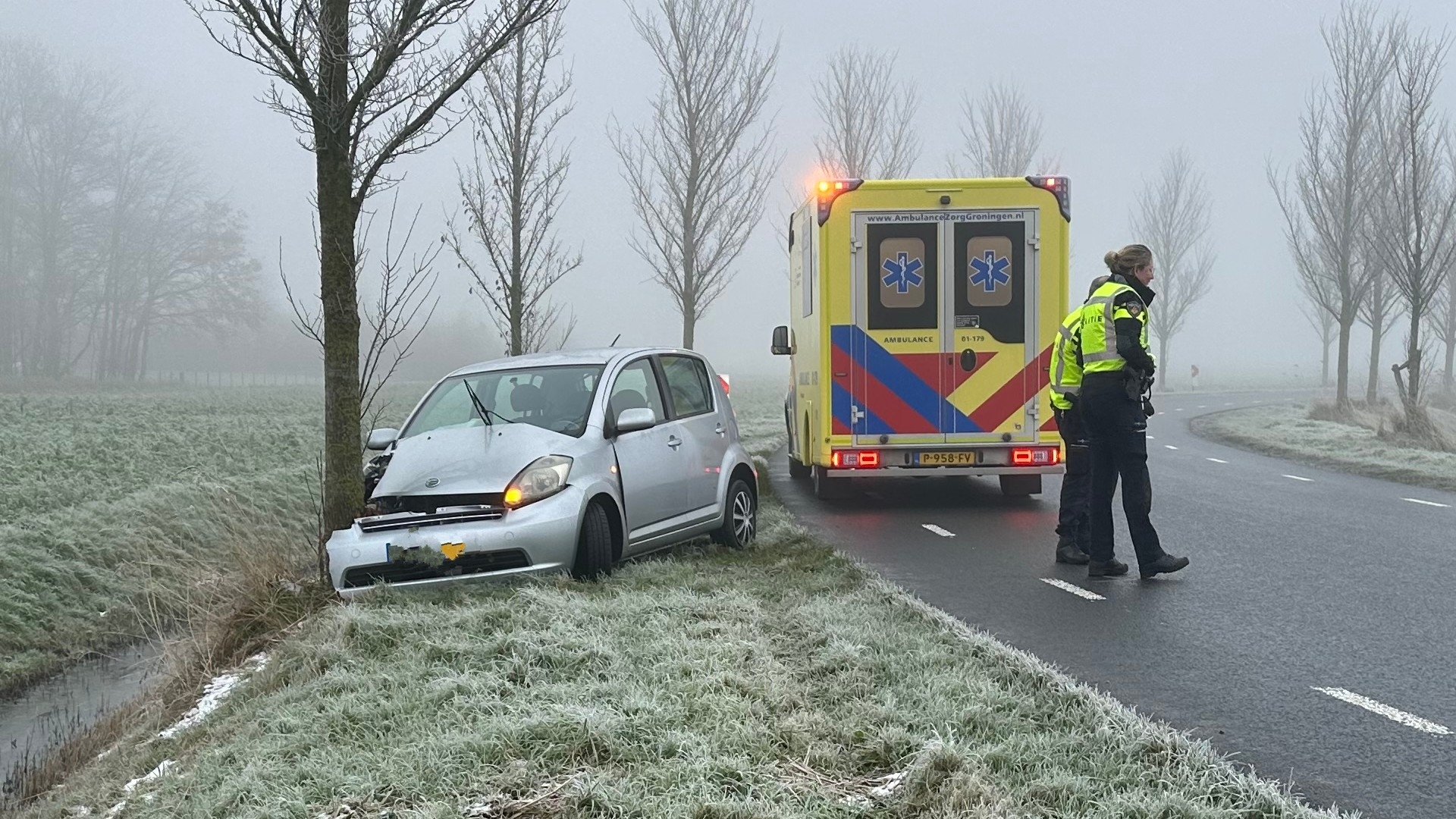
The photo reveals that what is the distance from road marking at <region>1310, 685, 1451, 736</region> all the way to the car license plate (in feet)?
19.6

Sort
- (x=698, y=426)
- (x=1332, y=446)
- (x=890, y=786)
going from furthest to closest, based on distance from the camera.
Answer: (x=1332, y=446) → (x=698, y=426) → (x=890, y=786)

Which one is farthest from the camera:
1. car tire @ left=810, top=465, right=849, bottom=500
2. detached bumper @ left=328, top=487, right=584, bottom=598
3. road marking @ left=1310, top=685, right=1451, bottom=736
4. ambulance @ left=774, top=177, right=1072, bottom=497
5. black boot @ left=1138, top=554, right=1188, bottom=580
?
car tire @ left=810, top=465, right=849, bottom=500

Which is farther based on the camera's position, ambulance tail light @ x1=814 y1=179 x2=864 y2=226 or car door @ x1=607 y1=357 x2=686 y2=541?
ambulance tail light @ x1=814 y1=179 x2=864 y2=226

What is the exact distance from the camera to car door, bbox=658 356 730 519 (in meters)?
8.07

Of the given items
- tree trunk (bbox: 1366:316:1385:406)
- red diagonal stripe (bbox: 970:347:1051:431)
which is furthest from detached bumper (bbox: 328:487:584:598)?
tree trunk (bbox: 1366:316:1385:406)

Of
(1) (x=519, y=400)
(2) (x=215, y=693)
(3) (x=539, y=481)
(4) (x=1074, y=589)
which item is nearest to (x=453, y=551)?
(3) (x=539, y=481)

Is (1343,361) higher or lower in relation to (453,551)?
higher

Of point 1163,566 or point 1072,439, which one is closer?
point 1163,566

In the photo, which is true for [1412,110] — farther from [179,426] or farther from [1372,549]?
[179,426]

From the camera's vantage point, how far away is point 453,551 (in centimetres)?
637

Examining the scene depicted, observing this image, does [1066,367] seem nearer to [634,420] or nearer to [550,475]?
[634,420]

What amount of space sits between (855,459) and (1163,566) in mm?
3942

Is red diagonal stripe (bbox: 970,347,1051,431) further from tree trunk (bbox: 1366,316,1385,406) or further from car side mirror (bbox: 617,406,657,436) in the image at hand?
tree trunk (bbox: 1366,316,1385,406)

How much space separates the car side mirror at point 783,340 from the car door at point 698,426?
403cm
